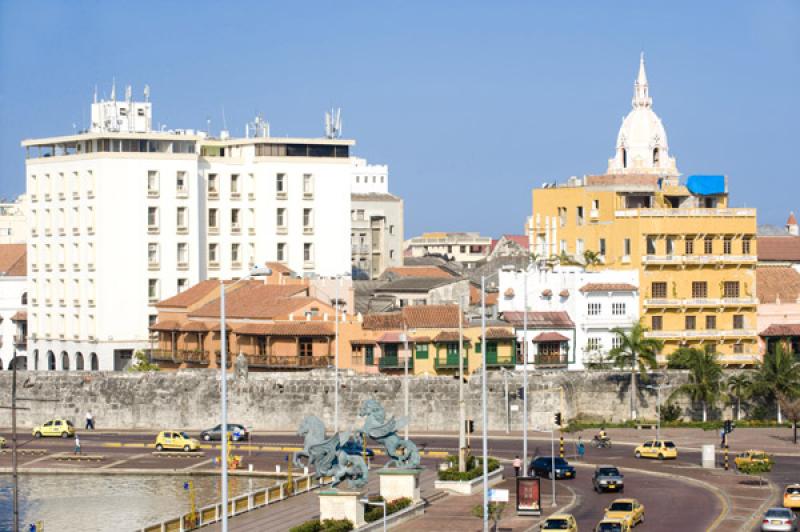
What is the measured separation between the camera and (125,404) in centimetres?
13025

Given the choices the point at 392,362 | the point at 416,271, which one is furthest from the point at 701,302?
the point at 416,271

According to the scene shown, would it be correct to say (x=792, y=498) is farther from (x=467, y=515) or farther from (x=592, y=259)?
(x=592, y=259)

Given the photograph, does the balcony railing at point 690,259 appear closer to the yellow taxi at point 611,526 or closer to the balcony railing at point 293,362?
the balcony railing at point 293,362

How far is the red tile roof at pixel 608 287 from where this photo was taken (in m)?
136

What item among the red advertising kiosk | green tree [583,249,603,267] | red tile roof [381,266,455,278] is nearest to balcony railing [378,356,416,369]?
green tree [583,249,603,267]

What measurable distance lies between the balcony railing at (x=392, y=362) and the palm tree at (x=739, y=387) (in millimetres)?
21157

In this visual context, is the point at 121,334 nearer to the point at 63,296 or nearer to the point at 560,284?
the point at 63,296

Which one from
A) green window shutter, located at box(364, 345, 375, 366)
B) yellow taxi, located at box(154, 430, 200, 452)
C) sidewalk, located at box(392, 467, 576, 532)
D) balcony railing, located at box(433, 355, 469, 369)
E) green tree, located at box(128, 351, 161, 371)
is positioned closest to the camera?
sidewalk, located at box(392, 467, 576, 532)

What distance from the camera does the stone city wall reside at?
409ft

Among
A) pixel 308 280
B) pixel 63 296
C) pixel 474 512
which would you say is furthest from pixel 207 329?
pixel 474 512

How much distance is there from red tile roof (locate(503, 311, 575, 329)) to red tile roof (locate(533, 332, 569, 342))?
91 cm

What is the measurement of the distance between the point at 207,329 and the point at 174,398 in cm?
1126

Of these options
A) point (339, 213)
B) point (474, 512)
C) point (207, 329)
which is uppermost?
point (339, 213)

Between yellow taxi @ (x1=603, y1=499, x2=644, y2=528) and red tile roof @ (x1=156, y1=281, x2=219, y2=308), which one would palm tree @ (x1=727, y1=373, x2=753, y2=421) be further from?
yellow taxi @ (x1=603, y1=499, x2=644, y2=528)
